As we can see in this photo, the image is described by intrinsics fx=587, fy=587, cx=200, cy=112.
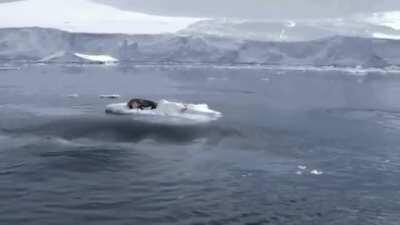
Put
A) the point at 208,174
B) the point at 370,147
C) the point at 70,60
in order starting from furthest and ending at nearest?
the point at 70,60 < the point at 370,147 < the point at 208,174

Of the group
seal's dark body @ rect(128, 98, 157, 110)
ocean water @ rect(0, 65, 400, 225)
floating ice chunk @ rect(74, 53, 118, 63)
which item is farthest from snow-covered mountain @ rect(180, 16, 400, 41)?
ocean water @ rect(0, 65, 400, 225)

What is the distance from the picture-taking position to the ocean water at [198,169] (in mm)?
10453

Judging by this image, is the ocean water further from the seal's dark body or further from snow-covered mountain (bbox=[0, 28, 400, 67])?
snow-covered mountain (bbox=[0, 28, 400, 67])

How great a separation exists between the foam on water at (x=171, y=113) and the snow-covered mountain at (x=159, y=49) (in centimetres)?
6008

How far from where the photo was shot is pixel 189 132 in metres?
18.6

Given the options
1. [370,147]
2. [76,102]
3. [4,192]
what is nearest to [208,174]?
[4,192]

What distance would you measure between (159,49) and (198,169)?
2878 inches

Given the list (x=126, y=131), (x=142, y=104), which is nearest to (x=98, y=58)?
(x=142, y=104)

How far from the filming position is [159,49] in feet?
281

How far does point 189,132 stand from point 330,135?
4.78 meters

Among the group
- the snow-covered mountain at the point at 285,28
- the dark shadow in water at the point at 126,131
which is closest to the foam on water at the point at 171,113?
the dark shadow in water at the point at 126,131

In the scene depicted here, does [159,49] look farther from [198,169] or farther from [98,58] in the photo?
[198,169]

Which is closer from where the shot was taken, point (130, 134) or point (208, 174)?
point (208, 174)

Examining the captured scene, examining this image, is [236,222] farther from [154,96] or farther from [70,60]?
[70,60]
